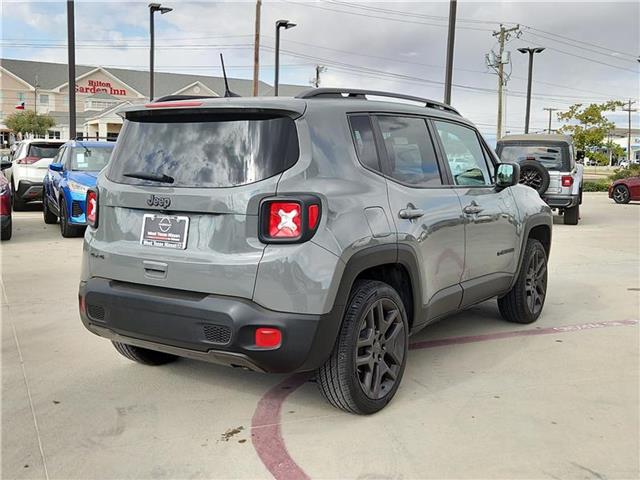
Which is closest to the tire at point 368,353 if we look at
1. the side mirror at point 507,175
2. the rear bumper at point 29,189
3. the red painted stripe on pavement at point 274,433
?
the red painted stripe on pavement at point 274,433

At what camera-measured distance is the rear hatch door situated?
10.8 ft

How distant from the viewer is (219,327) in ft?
10.7

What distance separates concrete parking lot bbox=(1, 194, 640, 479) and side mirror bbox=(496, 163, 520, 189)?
126cm

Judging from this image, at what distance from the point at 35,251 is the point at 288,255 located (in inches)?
290

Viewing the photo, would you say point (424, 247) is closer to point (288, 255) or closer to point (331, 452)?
point (288, 255)

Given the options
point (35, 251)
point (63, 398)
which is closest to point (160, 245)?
point (63, 398)

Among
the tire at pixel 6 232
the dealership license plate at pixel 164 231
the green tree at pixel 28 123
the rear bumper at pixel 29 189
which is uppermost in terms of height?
the green tree at pixel 28 123

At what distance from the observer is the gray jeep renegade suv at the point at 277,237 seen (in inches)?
127

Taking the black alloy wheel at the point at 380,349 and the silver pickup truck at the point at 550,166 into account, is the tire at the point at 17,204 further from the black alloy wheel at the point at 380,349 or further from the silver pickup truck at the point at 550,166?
the black alloy wheel at the point at 380,349

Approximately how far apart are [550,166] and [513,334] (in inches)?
386

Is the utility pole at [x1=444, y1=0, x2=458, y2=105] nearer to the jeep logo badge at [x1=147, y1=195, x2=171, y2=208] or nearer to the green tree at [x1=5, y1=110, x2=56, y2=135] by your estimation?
the jeep logo badge at [x1=147, y1=195, x2=171, y2=208]

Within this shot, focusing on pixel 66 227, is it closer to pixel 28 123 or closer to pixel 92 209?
pixel 92 209

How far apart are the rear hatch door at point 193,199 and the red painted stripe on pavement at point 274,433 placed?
0.80 metres

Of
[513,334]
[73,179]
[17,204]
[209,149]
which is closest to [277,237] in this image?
[209,149]
